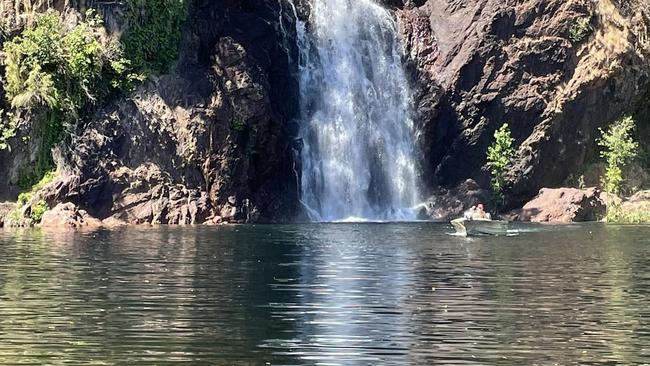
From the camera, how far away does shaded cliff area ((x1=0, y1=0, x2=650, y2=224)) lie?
7262 centimetres

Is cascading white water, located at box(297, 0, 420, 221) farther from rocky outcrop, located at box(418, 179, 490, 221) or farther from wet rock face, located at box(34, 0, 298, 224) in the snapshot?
wet rock face, located at box(34, 0, 298, 224)

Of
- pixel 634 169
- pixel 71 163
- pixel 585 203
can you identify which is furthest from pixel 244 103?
pixel 634 169

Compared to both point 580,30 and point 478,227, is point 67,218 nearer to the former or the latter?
point 478,227

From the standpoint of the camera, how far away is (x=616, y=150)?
85.3 metres

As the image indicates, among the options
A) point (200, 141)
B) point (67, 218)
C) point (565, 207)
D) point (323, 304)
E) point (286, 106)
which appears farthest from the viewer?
point (286, 106)

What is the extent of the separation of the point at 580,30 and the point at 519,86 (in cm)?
669

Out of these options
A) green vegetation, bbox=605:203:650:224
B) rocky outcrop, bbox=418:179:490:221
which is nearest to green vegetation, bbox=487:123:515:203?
rocky outcrop, bbox=418:179:490:221

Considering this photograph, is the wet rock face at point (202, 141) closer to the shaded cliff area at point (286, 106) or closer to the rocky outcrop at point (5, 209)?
the shaded cliff area at point (286, 106)

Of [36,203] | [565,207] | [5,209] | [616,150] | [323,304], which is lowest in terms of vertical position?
[323,304]

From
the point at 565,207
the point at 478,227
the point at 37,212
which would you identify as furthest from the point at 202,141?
the point at 565,207

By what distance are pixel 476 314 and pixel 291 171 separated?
53904 millimetres

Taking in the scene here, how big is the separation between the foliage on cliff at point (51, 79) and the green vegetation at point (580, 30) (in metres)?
36.1

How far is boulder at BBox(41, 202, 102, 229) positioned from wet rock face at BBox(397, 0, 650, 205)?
29.2 metres

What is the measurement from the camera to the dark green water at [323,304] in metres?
21.2
